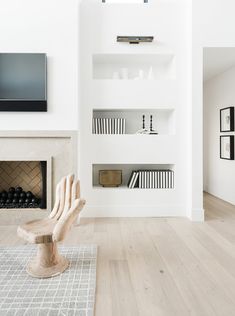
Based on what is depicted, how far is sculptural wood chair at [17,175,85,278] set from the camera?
6.47 ft

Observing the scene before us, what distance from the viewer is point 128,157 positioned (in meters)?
3.83

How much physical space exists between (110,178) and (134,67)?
71.9 inches

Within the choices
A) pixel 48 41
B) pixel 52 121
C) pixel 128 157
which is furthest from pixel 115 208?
pixel 48 41

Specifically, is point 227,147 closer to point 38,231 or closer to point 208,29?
point 208,29

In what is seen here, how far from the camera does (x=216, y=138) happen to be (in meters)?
5.36

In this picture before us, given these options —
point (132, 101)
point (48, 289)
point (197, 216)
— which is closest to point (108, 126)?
point (132, 101)

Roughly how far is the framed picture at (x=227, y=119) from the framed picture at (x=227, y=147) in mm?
152

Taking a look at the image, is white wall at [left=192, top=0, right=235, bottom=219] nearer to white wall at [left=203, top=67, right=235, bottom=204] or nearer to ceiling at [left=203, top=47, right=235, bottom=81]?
ceiling at [left=203, top=47, right=235, bottom=81]

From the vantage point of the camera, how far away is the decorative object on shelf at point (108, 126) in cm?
394

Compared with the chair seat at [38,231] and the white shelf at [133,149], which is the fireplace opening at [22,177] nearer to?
the white shelf at [133,149]

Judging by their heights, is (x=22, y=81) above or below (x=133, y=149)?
above

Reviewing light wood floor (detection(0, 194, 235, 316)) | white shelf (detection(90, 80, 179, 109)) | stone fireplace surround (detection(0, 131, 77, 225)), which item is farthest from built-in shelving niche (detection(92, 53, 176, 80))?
light wood floor (detection(0, 194, 235, 316))

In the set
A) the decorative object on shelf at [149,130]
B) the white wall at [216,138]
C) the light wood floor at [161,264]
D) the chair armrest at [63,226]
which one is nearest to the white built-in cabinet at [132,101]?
the decorative object on shelf at [149,130]

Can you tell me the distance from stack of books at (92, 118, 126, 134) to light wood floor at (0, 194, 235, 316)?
1288 millimetres
